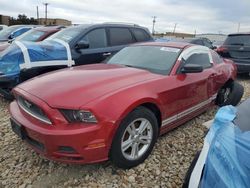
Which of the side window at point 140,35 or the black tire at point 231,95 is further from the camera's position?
the side window at point 140,35

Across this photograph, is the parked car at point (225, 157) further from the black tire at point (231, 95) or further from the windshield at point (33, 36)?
the windshield at point (33, 36)

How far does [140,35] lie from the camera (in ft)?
25.8

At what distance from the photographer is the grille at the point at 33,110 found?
2.97 meters

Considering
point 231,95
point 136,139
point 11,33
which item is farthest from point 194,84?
point 11,33

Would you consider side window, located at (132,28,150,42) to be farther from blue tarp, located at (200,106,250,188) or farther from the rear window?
blue tarp, located at (200,106,250,188)

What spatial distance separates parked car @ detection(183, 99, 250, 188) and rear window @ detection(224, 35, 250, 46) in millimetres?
7535

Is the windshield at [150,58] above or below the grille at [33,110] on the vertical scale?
above

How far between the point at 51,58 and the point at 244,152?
14.4 feet

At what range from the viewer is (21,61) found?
5332 mm

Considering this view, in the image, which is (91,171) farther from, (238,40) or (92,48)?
(238,40)

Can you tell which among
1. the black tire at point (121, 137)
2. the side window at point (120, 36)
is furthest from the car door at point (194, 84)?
the side window at point (120, 36)

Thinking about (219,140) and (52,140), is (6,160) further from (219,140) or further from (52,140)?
(219,140)

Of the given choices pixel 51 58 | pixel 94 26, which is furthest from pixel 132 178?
pixel 94 26

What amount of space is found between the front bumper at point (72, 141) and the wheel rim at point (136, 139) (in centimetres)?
33
